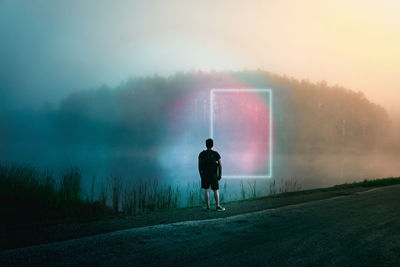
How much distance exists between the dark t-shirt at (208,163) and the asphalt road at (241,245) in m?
2.03

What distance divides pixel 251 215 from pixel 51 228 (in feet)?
17.1

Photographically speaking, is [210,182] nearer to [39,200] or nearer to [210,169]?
[210,169]

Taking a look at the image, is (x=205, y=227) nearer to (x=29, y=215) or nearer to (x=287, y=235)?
(x=287, y=235)

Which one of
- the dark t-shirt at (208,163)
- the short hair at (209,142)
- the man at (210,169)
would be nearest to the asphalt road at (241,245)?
the man at (210,169)

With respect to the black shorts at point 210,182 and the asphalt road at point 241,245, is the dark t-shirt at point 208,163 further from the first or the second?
the asphalt road at point 241,245

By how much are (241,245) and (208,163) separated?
5.01 meters

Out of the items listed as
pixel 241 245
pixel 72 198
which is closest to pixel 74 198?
pixel 72 198

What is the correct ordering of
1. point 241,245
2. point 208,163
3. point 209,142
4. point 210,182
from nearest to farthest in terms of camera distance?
point 241,245
point 209,142
point 208,163
point 210,182

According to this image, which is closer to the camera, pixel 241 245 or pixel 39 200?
pixel 241 245

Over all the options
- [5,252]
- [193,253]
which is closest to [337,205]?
[193,253]

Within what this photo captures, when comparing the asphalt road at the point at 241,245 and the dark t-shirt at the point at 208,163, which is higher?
the dark t-shirt at the point at 208,163

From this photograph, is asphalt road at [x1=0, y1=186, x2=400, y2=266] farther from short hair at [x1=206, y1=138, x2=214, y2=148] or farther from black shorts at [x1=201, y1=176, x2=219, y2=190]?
short hair at [x1=206, y1=138, x2=214, y2=148]

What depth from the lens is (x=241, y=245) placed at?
726cm

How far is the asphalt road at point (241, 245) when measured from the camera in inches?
244
